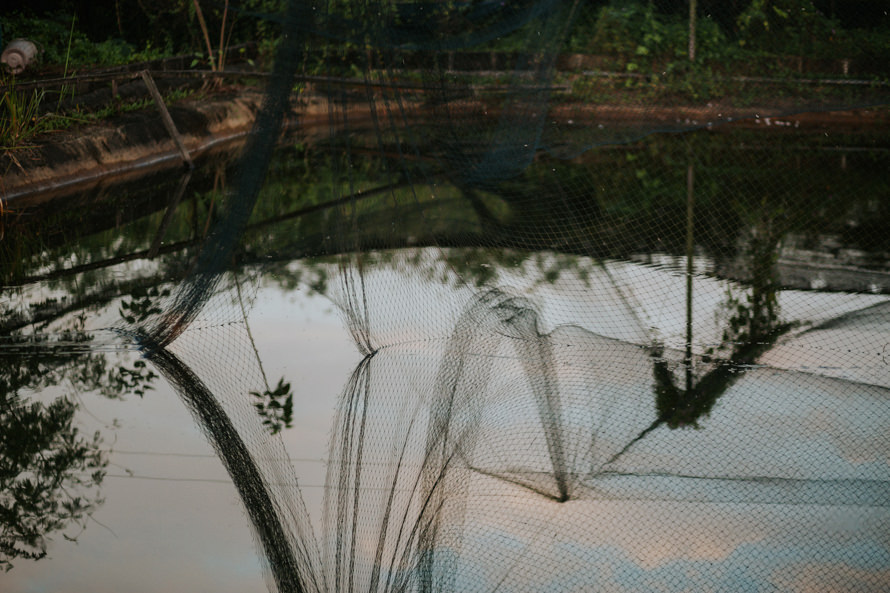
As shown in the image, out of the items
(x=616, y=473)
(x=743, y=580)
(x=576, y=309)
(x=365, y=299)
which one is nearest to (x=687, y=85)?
(x=576, y=309)

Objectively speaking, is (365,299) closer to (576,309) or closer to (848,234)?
(576,309)

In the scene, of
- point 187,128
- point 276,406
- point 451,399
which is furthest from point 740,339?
point 187,128

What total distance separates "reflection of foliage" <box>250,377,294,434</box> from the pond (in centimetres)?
1

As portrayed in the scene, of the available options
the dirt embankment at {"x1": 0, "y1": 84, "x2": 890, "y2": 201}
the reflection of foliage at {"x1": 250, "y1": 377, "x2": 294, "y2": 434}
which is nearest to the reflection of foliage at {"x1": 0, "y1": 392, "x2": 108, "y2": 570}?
the reflection of foliage at {"x1": 250, "y1": 377, "x2": 294, "y2": 434}

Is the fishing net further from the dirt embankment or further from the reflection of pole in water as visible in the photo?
the dirt embankment

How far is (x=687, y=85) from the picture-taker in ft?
27.3

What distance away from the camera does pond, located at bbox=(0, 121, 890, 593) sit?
2.73 meters

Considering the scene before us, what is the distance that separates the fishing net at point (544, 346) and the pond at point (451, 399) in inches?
0.6

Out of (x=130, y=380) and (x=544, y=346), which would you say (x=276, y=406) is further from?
(x=544, y=346)

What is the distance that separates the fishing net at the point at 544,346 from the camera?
2.76m

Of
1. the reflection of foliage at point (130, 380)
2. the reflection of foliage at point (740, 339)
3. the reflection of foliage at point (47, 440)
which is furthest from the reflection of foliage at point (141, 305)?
the reflection of foliage at point (740, 339)

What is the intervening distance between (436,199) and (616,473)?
3.92m

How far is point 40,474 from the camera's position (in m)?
3.25

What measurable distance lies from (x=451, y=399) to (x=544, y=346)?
2.29 ft
